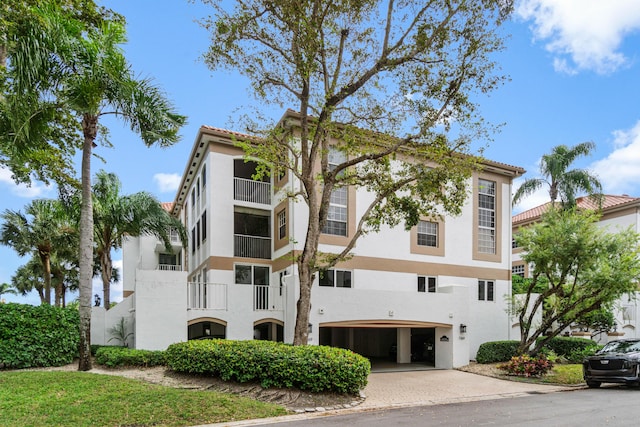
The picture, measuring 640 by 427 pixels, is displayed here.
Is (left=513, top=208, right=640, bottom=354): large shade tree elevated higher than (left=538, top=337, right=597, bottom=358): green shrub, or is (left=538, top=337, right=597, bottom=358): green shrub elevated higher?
(left=513, top=208, right=640, bottom=354): large shade tree

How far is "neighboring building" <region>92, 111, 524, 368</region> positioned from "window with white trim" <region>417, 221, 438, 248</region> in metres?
0.05

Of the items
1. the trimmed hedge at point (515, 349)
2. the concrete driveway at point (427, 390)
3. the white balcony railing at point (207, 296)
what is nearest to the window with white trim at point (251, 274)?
the white balcony railing at point (207, 296)

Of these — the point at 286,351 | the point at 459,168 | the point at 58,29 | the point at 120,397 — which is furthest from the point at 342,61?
the point at 120,397

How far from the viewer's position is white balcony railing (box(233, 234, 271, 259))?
72.3 ft

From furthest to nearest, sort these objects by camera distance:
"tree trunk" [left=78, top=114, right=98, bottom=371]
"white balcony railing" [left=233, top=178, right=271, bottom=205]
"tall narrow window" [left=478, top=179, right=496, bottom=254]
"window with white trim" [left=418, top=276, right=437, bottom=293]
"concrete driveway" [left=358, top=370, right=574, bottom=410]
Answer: "tall narrow window" [left=478, top=179, right=496, bottom=254] → "window with white trim" [left=418, top=276, right=437, bottom=293] → "white balcony railing" [left=233, top=178, right=271, bottom=205] → "tree trunk" [left=78, top=114, right=98, bottom=371] → "concrete driveway" [left=358, top=370, right=574, bottom=410]

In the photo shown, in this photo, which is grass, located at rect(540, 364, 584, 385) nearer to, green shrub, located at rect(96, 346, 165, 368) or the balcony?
the balcony

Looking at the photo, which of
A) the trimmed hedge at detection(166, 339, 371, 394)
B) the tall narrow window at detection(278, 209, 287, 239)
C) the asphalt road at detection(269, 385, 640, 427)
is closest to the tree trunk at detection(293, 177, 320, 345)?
the trimmed hedge at detection(166, 339, 371, 394)

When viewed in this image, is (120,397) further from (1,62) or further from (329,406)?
(1,62)

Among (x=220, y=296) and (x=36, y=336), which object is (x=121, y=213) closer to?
(x=220, y=296)

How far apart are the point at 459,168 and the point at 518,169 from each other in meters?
11.7

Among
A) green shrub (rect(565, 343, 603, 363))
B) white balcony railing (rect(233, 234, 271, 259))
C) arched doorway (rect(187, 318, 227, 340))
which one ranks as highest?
white balcony railing (rect(233, 234, 271, 259))

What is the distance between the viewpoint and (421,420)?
10.3 meters

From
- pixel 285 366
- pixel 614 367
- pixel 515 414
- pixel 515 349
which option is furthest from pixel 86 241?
pixel 515 349

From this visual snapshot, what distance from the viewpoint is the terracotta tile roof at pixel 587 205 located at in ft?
106
